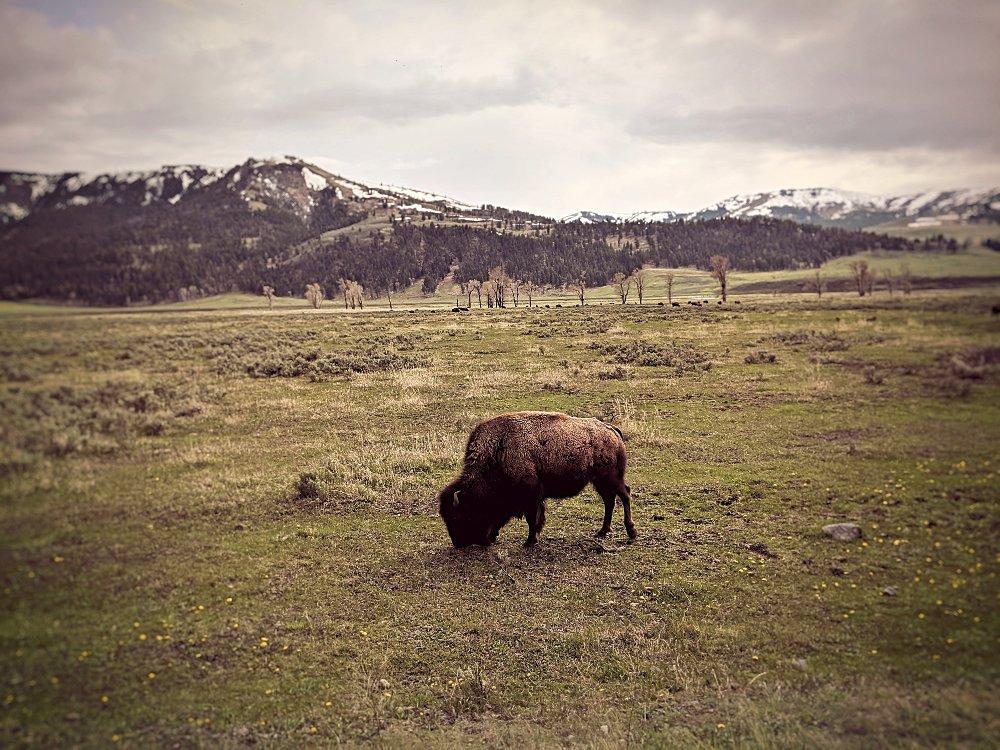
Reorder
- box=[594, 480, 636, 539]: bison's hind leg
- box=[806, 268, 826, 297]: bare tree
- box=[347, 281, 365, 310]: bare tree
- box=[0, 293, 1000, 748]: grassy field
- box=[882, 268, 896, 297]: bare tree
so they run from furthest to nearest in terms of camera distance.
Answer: box=[347, 281, 365, 310]: bare tree, box=[806, 268, 826, 297]: bare tree, box=[882, 268, 896, 297]: bare tree, box=[594, 480, 636, 539]: bison's hind leg, box=[0, 293, 1000, 748]: grassy field

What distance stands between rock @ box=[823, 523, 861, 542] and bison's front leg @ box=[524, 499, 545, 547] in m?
5.11

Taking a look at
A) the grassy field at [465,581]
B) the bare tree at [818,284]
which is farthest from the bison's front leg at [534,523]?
the bare tree at [818,284]

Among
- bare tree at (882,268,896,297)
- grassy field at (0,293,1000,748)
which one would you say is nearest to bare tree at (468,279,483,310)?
bare tree at (882,268,896,297)

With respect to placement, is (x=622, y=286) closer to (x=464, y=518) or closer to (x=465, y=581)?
(x=464, y=518)

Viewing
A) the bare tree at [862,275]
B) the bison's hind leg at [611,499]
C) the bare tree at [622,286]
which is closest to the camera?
the bison's hind leg at [611,499]

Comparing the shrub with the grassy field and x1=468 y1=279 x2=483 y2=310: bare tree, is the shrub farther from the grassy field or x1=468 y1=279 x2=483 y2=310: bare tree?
x1=468 y1=279 x2=483 y2=310: bare tree

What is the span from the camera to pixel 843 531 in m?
9.20

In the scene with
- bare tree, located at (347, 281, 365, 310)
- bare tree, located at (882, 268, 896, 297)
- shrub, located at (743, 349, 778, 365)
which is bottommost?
shrub, located at (743, 349, 778, 365)

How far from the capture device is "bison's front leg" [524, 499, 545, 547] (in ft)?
31.2

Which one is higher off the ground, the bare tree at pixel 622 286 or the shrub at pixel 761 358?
the bare tree at pixel 622 286

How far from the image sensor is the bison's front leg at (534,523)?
952 centimetres

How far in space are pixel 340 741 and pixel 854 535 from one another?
28.5 feet

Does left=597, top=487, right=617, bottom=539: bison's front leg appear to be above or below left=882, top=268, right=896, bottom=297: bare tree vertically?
below

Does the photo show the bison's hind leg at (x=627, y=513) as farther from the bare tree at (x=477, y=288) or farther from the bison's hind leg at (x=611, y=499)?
the bare tree at (x=477, y=288)
